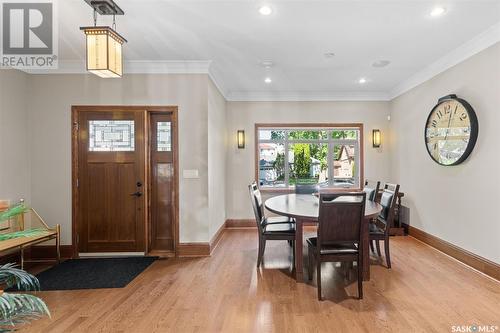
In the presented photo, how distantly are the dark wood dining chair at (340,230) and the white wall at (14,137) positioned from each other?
3.86 m

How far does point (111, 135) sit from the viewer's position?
3902 millimetres

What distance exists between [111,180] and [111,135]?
638 millimetres

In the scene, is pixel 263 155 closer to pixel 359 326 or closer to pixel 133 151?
pixel 133 151

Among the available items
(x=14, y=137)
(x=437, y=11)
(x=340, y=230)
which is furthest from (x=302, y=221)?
(x=14, y=137)

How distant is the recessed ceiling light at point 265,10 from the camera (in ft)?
8.30

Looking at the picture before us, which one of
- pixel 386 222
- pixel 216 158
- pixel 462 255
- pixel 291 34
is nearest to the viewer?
pixel 291 34

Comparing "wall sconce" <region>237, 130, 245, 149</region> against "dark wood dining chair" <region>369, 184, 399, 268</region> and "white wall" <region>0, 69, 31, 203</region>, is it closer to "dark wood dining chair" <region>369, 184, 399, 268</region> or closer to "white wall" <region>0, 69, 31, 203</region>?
"dark wood dining chair" <region>369, 184, 399, 268</region>

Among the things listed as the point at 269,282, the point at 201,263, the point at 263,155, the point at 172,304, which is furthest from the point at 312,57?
the point at 172,304

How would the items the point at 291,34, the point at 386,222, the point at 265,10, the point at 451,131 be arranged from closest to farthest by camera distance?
the point at 265,10 < the point at 291,34 < the point at 386,222 < the point at 451,131

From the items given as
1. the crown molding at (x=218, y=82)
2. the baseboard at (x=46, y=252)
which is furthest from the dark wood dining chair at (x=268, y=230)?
the baseboard at (x=46, y=252)

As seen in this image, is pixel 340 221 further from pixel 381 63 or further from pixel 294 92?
pixel 294 92

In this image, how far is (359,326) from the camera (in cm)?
220

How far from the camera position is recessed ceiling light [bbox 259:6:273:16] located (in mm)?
2530

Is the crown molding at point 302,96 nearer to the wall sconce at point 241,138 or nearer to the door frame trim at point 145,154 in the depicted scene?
the wall sconce at point 241,138
